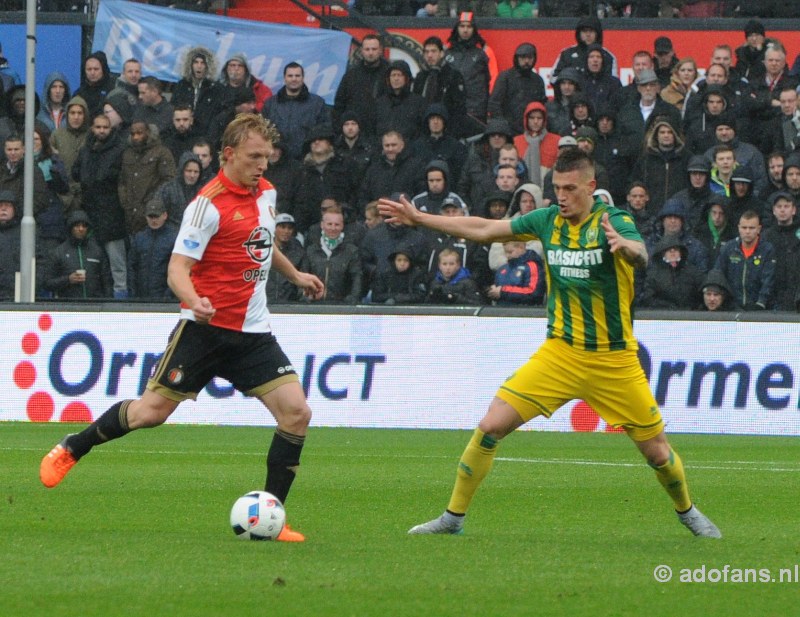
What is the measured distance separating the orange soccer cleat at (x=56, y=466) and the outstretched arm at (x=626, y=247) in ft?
10.6

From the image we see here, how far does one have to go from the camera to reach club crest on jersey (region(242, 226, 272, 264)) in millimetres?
8297

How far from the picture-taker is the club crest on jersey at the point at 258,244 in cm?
830

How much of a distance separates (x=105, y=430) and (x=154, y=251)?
32.9 ft

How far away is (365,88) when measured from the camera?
20016 millimetres

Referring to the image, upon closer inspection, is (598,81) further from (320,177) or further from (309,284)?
(309,284)

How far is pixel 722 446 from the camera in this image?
1502 centimetres

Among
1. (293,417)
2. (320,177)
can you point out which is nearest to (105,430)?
(293,417)

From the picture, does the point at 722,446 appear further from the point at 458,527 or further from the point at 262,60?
the point at 262,60

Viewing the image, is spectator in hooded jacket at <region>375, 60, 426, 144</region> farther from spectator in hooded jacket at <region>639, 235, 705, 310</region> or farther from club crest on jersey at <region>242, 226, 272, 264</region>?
club crest on jersey at <region>242, 226, 272, 264</region>

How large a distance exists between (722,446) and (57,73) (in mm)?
10855

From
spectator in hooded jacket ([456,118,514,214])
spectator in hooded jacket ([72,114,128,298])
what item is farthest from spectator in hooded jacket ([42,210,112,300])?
spectator in hooded jacket ([456,118,514,214])

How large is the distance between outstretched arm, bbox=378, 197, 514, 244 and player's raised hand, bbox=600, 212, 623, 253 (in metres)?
0.69

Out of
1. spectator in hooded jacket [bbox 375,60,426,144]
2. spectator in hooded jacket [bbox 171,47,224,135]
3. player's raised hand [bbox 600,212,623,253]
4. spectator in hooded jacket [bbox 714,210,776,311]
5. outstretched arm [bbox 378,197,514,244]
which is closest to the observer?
player's raised hand [bbox 600,212,623,253]

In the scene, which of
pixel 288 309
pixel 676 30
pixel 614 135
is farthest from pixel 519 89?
pixel 288 309
